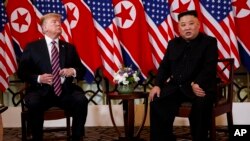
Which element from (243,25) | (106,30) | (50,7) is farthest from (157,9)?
(50,7)

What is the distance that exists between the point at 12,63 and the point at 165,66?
179 centimetres

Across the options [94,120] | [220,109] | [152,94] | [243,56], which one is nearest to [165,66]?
[152,94]

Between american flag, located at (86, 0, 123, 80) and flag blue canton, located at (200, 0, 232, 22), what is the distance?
107 cm

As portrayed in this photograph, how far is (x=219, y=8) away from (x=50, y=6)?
6.08 feet

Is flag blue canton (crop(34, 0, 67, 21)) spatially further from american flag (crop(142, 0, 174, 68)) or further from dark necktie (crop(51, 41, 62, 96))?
dark necktie (crop(51, 41, 62, 96))

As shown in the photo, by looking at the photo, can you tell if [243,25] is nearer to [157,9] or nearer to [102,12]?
[157,9]

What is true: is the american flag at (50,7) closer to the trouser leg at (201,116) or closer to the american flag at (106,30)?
the american flag at (106,30)

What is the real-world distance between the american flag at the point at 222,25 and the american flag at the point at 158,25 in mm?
393

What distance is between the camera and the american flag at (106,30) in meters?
4.39

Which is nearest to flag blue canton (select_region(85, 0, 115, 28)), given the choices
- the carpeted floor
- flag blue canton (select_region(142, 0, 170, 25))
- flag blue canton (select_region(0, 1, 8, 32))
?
flag blue canton (select_region(142, 0, 170, 25))

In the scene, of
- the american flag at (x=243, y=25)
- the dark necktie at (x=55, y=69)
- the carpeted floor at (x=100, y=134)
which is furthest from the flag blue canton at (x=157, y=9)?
the dark necktie at (x=55, y=69)

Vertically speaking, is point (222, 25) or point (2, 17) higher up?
point (2, 17)

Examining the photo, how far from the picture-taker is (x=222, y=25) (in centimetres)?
433

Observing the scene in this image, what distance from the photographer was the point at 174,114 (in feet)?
10.6
